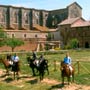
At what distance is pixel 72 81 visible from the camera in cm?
2242

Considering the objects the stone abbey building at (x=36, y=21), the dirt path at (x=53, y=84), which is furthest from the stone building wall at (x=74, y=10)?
the dirt path at (x=53, y=84)

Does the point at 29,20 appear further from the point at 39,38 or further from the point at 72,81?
the point at 72,81

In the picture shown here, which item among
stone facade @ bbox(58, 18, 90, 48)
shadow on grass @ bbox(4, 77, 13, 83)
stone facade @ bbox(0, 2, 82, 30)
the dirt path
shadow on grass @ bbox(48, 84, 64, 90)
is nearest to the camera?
the dirt path

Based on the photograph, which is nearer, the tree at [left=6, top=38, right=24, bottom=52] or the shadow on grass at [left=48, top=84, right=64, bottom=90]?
the shadow on grass at [left=48, top=84, right=64, bottom=90]

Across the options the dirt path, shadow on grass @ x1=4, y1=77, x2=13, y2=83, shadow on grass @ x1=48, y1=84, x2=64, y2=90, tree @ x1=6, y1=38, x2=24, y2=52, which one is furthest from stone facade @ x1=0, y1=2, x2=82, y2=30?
shadow on grass @ x1=48, y1=84, x2=64, y2=90

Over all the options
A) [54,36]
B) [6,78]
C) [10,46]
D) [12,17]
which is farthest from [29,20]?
[6,78]

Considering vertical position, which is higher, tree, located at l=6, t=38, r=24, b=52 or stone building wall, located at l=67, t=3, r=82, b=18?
stone building wall, located at l=67, t=3, r=82, b=18

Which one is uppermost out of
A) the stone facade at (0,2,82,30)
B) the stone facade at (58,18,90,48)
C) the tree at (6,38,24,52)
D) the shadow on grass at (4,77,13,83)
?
the stone facade at (0,2,82,30)

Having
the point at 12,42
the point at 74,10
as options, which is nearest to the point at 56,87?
the point at 12,42

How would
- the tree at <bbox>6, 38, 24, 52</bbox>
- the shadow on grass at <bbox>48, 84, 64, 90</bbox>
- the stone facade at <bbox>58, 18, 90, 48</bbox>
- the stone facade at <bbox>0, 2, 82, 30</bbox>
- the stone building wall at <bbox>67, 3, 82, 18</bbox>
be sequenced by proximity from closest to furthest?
the shadow on grass at <bbox>48, 84, 64, 90</bbox>, the tree at <bbox>6, 38, 24, 52</bbox>, the stone facade at <bbox>58, 18, 90, 48</bbox>, the stone facade at <bbox>0, 2, 82, 30</bbox>, the stone building wall at <bbox>67, 3, 82, 18</bbox>

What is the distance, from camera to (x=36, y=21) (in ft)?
356

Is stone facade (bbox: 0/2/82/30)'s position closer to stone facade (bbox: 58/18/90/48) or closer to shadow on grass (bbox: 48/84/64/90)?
stone facade (bbox: 58/18/90/48)

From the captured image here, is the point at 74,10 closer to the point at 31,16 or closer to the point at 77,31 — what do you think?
the point at 31,16

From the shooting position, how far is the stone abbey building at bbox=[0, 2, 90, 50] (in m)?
92.0
